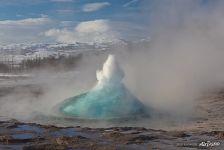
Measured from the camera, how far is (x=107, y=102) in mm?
15602

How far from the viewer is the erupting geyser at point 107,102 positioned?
591 inches

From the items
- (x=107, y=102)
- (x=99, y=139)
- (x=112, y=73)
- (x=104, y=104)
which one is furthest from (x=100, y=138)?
(x=112, y=73)

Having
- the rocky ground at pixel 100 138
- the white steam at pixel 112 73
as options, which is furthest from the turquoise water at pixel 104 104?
the rocky ground at pixel 100 138

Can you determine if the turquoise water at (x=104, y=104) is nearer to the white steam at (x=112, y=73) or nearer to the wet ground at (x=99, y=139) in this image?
the white steam at (x=112, y=73)

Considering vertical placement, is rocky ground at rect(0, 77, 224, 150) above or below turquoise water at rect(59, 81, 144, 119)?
below

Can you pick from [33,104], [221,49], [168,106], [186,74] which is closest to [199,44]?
[221,49]

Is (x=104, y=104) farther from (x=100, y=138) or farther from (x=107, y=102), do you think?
(x=100, y=138)

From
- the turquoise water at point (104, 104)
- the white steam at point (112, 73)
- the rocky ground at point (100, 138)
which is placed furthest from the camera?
the white steam at point (112, 73)

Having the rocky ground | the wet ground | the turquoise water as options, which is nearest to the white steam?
the turquoise water

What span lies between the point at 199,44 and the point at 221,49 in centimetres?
135

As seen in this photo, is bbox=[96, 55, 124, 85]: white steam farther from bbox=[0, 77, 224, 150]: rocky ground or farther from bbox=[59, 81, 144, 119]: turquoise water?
bbox=[0, 77, 224, 150]: rocky ground

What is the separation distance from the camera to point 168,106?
17125 mm

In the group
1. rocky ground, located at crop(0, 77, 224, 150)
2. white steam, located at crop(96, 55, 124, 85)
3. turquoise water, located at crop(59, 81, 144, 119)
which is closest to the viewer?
rocky ground, located at crop(0, 77, 224, 150)

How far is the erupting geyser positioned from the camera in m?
15.0
